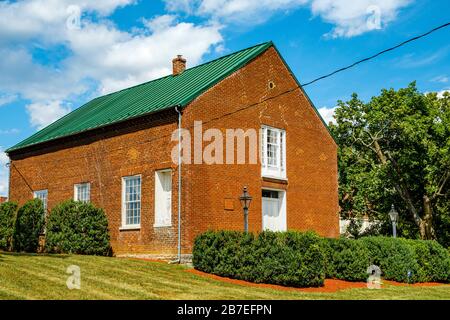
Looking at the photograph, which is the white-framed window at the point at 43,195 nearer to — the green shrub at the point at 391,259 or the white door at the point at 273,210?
the white door at the point at 273,210

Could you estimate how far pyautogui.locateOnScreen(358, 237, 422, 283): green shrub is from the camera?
818 inches

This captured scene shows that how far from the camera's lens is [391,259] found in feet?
68.6

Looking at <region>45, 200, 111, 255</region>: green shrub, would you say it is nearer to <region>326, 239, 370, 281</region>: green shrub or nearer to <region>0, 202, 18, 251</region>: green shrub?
<region>0, 202, 18, 251</region>: green shrub

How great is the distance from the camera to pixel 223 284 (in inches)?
630

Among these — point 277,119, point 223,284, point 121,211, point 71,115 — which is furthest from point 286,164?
point 71,115

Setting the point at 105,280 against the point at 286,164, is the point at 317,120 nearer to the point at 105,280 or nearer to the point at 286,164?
the point at 286,164

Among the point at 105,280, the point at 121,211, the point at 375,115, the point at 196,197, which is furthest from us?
the point at 375,115

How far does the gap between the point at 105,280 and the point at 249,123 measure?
10.6m

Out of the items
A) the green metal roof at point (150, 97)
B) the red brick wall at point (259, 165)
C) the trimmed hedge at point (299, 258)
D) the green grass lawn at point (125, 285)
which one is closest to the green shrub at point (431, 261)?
the trimmed hedge at point (299, 258)

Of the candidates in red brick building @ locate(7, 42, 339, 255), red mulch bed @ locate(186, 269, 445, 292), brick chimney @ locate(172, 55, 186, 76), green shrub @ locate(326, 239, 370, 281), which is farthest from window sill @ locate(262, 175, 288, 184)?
brick chimney @ locate(172, 55, 186, 76)

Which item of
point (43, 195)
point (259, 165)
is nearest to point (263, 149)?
Answer: point (259, 165)

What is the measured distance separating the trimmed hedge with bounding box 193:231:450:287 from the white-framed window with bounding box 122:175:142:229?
4.52m

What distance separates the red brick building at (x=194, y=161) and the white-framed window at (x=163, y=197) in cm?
4
